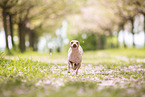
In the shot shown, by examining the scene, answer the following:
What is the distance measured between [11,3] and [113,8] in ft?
57.6

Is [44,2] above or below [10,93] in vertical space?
above

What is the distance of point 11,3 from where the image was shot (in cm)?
1741

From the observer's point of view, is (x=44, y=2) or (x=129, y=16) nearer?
(x=44, y=2)

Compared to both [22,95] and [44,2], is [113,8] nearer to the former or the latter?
[44,2]

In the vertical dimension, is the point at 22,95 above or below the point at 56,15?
below

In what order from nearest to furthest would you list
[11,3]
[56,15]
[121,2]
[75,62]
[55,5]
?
[75,62]
[11,3]
[55,5]
[121,2]
[56,15]

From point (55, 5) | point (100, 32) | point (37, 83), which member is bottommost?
point (37, 83)

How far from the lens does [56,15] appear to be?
27844mm

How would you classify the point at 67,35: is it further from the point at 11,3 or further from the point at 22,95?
the point at 22,95

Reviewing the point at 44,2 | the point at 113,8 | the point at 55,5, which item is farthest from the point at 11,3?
the point at 113,8

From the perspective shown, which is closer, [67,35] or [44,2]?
[44,2]

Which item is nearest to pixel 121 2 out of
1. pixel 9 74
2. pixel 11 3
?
pixel 11 3

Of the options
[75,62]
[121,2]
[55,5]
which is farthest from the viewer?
[121,2]

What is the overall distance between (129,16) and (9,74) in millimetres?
26813
